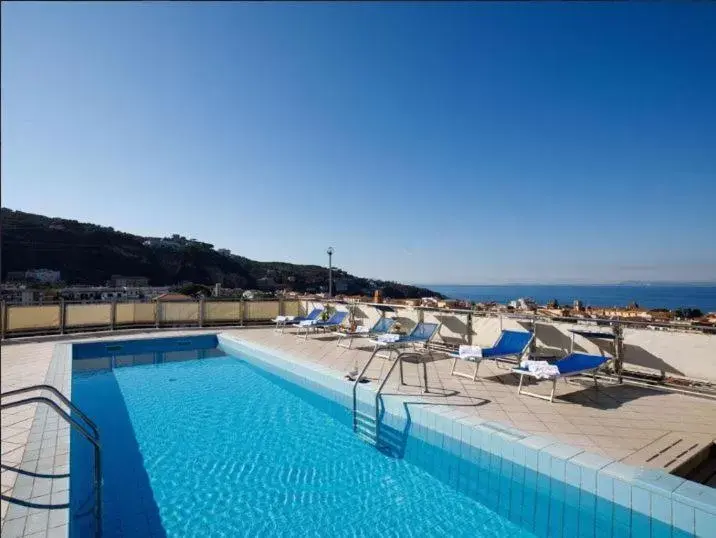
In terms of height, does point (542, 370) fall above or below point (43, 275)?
below

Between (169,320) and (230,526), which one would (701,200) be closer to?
(169,320)

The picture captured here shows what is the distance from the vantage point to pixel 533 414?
491cm

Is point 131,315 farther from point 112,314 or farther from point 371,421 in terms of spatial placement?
point 371,421

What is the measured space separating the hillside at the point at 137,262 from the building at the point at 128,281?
2.56 feet

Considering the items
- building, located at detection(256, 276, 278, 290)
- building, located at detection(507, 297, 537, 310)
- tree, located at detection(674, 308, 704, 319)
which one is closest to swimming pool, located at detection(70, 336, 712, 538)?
building, located at detection(507, 297, 537, 310)

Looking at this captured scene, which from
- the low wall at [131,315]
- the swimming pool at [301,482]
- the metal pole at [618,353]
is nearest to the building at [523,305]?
the metal pole at [618,353]

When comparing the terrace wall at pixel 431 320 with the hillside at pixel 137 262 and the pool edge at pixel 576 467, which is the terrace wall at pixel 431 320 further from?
the hillside at pixel 137 262

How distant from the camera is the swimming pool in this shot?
11.6ft

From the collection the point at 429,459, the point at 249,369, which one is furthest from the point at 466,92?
the point at 429,459

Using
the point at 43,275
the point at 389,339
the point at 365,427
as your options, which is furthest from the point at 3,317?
the point at 43,275

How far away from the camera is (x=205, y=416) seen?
6.01 m

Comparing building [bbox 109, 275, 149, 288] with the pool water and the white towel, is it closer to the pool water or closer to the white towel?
the pool water

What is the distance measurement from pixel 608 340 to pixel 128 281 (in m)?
60.3

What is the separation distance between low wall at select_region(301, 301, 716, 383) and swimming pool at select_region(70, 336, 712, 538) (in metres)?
3.13
